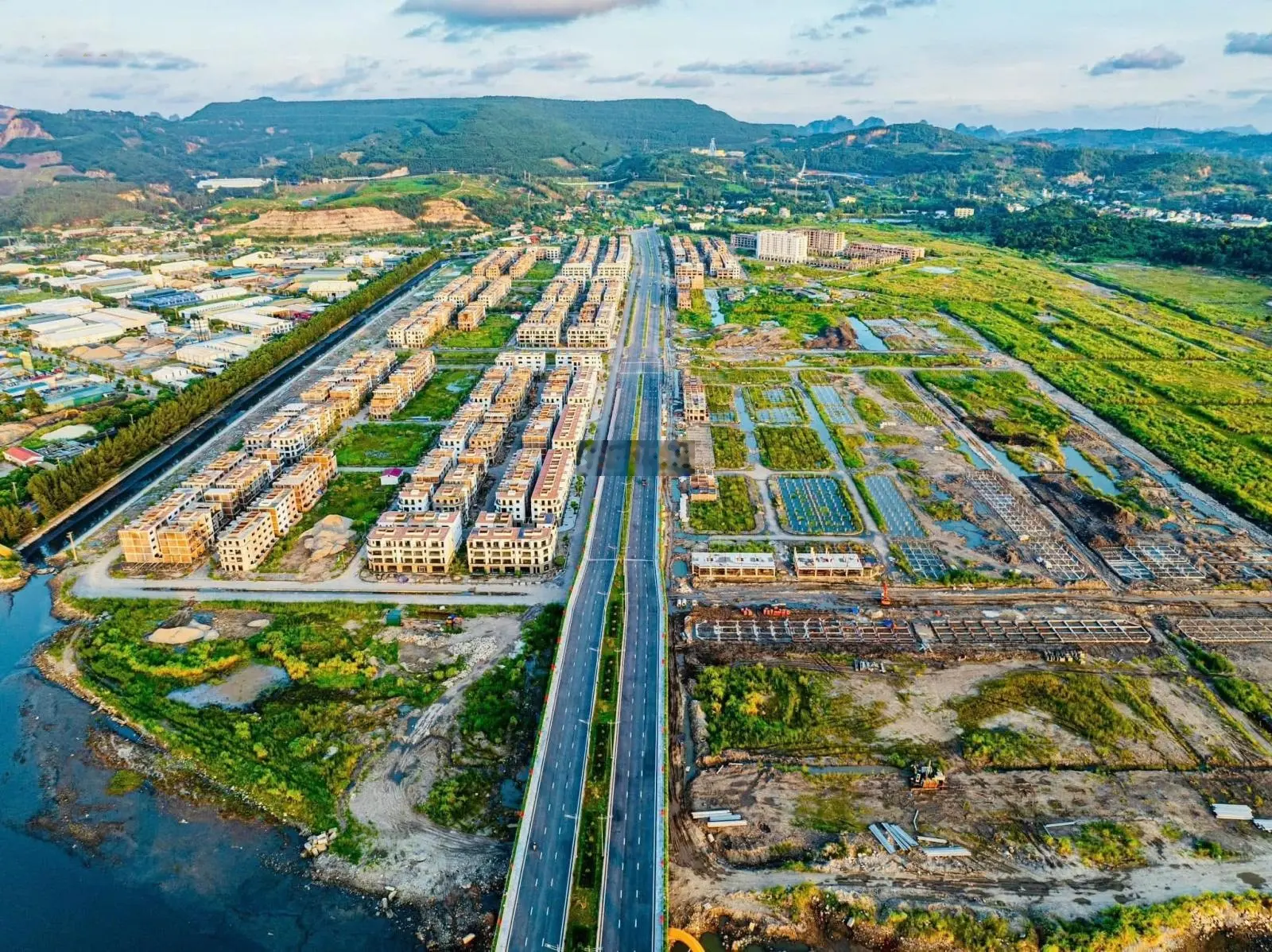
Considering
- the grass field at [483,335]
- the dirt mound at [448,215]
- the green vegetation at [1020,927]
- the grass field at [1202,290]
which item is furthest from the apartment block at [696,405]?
the dirt mound at [448,215]

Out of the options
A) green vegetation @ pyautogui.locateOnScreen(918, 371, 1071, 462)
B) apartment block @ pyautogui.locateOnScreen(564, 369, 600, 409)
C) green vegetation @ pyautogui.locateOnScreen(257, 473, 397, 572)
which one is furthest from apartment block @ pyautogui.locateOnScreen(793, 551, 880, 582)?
apartment block @ pyautogui.locateOnScreen(564, 369, 600, 409)

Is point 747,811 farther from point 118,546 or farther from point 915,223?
point 915,223

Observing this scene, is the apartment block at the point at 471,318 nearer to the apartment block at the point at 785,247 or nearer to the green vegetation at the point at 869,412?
the green vegetation at the point at 869,412

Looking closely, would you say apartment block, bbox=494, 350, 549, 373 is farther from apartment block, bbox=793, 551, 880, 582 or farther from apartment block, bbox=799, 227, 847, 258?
apartment block, bbox=799, 227, 847, 258

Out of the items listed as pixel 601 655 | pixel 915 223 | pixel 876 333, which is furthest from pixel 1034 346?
pixel 915 223

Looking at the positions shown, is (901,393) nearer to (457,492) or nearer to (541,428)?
(541,428)
